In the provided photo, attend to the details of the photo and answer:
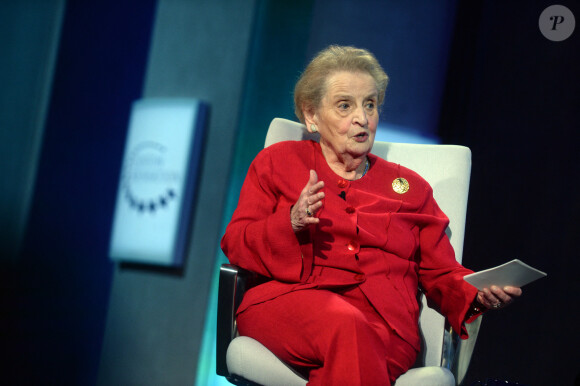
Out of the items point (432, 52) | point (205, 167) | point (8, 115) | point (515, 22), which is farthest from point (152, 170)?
point (515, 22)

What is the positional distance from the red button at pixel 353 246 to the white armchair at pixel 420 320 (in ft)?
0.92

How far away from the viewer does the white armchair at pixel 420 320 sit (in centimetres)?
139

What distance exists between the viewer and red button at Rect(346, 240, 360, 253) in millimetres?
1566

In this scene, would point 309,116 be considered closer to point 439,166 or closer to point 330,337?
point 439,166

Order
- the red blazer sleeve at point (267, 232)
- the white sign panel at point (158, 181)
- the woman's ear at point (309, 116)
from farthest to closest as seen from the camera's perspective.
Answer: the white sign panel at point (158, 181)
the woman's ear at point (309, 116)
the red blazer sleeve at point (267, 232)

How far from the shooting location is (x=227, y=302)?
1.50m

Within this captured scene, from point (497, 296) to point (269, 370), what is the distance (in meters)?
0.61

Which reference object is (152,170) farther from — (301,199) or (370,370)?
(370,370)

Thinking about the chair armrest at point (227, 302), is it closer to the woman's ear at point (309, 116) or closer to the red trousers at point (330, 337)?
the red trousers at point (330, 337)

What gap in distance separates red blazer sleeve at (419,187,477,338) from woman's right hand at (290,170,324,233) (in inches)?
18.4

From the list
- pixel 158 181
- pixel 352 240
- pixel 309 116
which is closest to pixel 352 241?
pixel 352 240

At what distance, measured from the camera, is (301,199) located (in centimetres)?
138

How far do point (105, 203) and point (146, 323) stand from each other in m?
0.89

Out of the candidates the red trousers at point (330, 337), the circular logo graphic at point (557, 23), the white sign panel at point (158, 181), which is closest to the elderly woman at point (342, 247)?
the red trousers at point (330, 337)
